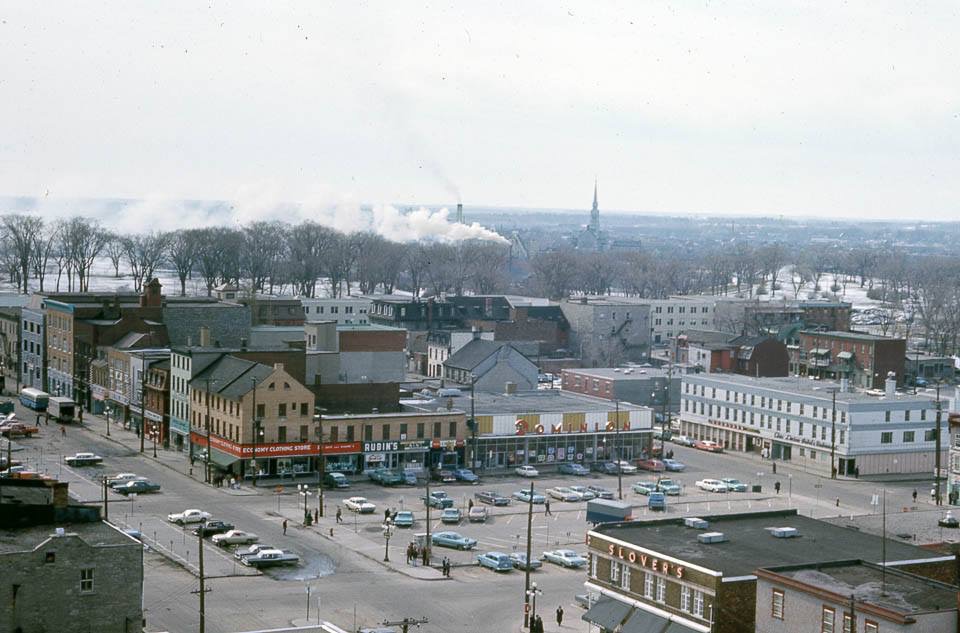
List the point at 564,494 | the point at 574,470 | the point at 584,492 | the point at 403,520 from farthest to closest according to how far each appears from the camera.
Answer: the point at 574,470
the point at 584,492
the point at 564,494
the point at 403,520

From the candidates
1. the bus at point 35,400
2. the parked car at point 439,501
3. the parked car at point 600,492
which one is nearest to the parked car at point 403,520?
the parked car at point 439,501

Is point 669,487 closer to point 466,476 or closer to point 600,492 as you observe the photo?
point 600,492

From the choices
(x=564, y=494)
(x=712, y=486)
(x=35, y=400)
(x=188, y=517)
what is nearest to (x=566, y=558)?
(x=564, y=494)

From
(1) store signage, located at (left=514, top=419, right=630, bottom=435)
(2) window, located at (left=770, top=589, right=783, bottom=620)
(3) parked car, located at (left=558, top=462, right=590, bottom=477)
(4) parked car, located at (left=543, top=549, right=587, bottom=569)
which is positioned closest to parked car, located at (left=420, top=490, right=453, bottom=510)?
(3) parked car, located at (left=558, top=462, right=590, bottom=477)

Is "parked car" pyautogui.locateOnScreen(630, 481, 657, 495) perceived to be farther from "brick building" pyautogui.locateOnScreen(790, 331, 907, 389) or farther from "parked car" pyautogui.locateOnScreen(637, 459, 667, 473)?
"brick building" pyautogui.locateOnScreen(790, 331, 907, 389)

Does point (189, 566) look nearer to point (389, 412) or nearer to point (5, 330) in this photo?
point (389, 412)

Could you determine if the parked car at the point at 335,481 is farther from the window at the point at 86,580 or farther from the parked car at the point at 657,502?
the window at the point at 86,580
